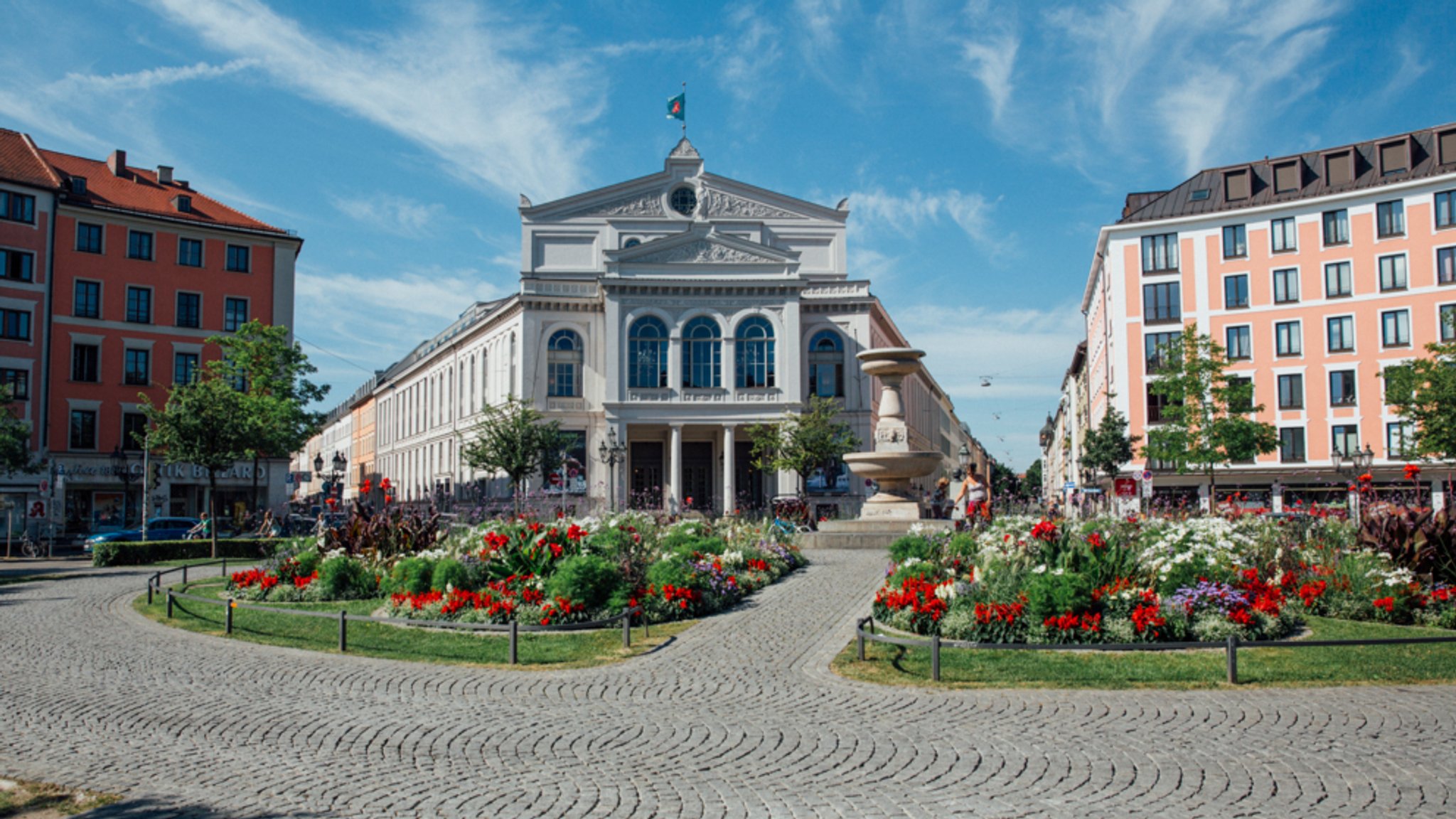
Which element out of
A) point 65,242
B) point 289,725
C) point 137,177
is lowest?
point 289,725

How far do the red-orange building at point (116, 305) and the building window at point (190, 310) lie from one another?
0.05 metres

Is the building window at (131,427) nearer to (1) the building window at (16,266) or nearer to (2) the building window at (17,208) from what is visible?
(1) the building window at (16,266)

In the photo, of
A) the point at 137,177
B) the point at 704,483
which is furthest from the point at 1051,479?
the point at 137,177

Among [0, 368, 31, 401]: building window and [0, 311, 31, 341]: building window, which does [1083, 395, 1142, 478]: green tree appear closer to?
[0, 368, 31, 401]: building window

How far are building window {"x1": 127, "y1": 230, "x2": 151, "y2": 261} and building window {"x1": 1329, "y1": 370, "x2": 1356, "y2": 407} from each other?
57537mm

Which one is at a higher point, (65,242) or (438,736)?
(65,242)

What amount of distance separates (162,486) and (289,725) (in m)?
44.6

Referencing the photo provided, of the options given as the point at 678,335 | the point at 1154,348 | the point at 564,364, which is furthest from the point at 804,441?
the point at 1154,348

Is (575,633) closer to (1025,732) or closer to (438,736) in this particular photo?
(438,736)

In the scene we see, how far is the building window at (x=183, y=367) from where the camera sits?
48.8 meters

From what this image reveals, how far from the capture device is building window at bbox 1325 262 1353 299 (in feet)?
166

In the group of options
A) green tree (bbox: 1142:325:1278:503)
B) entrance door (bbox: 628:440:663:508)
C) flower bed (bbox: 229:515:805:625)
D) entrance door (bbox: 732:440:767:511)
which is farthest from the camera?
entrance door (bbox: 628:440:663:508)

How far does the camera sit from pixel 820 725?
28.3 ft

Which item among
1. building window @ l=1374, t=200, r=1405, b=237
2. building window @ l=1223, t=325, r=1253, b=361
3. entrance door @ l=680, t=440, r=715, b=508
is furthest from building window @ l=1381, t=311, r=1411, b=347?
entrance door @ l=680, t=440, r=715, b=508
